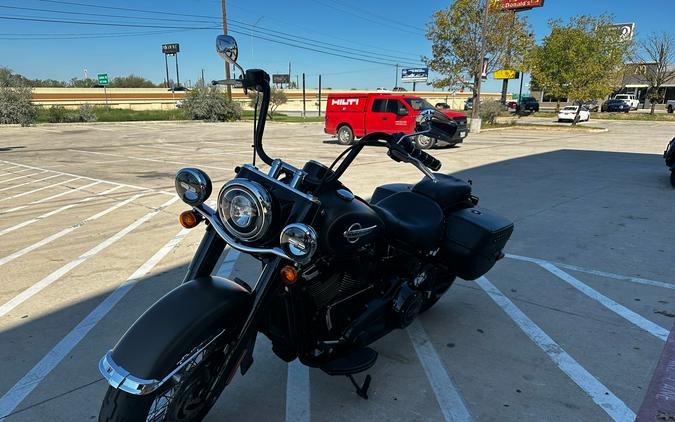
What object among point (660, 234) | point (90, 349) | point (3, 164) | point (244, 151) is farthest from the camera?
point (244, 151)

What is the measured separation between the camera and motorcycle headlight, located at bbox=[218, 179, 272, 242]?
6.23ft

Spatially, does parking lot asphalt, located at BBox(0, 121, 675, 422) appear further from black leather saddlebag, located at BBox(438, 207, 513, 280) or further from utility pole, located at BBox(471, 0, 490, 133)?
utility pole, located at BBox(471, 0, 490, 133)

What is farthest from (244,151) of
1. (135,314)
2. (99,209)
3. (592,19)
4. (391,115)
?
(592,19)

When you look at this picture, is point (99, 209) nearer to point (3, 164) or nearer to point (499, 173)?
point (3, 164)

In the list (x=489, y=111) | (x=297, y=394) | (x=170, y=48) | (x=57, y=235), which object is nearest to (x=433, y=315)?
(x=297, y=394)

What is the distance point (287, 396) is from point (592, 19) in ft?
112

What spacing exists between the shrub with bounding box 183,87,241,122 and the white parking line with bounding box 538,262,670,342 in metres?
33.6

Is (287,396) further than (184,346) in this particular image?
Yes

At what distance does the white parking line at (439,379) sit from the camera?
2559 mm

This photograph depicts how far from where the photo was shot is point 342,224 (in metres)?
2.15

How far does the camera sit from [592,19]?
A: 29297mm

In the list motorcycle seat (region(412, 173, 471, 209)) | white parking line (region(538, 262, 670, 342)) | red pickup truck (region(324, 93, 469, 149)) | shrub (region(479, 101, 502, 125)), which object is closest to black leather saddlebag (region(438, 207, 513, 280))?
motorcycle seat (region(412, 173, 471, 209))

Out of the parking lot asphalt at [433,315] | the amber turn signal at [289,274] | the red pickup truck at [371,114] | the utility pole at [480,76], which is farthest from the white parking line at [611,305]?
the utility pole at [480,76]

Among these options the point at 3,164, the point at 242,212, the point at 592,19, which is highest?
the point at 592,19
